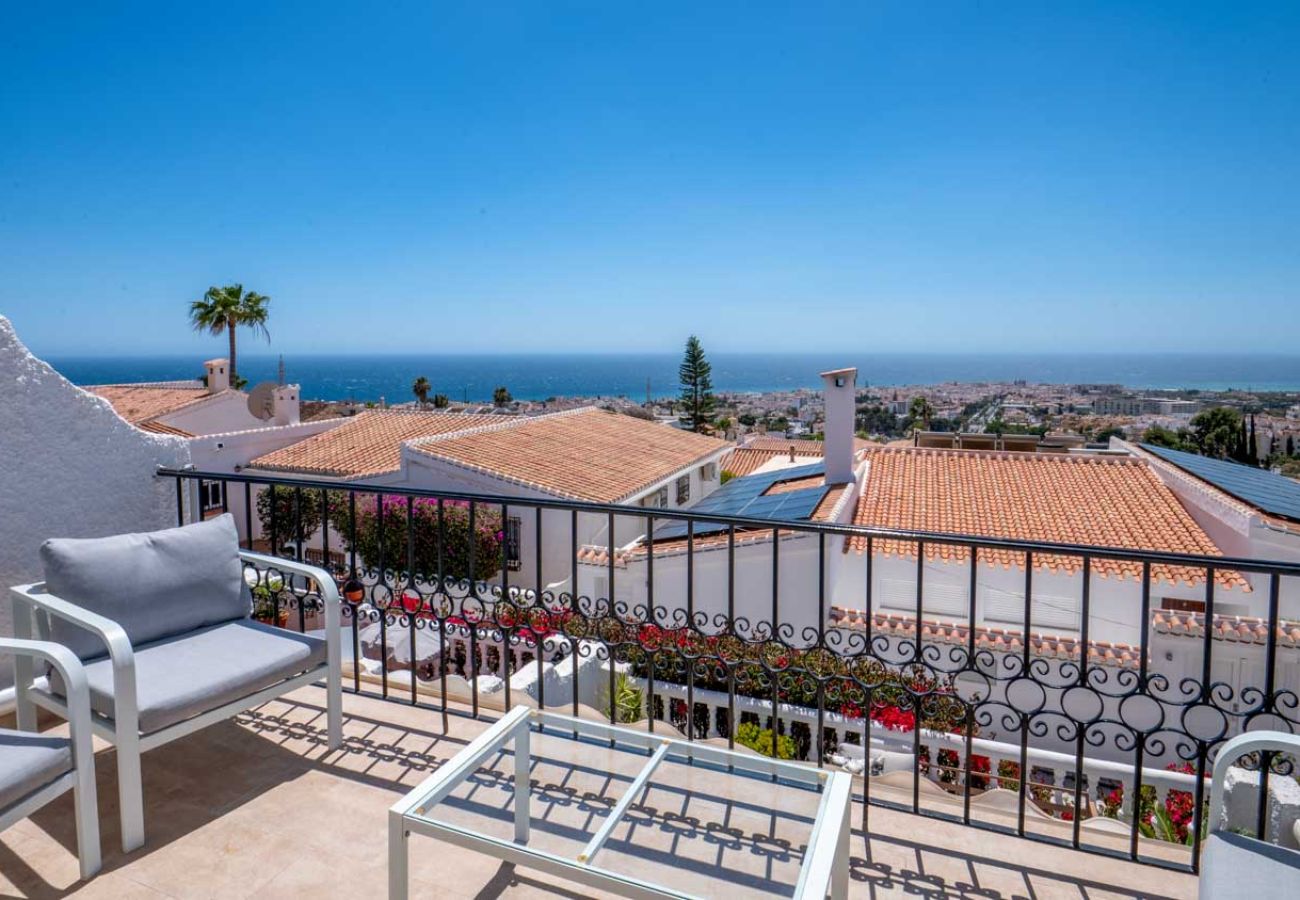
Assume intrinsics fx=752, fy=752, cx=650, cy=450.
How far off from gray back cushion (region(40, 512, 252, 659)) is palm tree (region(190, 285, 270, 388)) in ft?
97.6

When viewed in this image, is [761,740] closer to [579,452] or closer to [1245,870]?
[1245,870]

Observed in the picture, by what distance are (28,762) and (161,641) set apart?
2.64 feet

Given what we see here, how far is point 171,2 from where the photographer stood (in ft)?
41.3

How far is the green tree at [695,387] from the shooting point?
33.3m

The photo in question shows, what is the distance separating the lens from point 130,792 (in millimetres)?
2152

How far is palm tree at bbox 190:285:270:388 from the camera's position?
94.9 feet

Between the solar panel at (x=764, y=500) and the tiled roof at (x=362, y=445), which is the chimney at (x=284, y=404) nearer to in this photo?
the tiled roof at (x=362, y=445)

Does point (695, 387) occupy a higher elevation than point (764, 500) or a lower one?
higher

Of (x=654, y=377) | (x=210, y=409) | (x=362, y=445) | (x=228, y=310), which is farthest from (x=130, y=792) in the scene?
(x=654, y=377)

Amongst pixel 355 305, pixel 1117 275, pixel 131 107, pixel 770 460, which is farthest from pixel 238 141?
pixel 1117 275

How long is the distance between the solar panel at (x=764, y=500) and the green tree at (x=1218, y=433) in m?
25.6

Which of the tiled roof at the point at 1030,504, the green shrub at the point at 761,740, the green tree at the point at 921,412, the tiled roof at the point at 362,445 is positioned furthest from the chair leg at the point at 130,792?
the green tree at the point at 921,412

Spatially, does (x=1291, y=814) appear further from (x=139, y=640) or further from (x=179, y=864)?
(x=139, y=640)

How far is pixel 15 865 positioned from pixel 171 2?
1496cm
